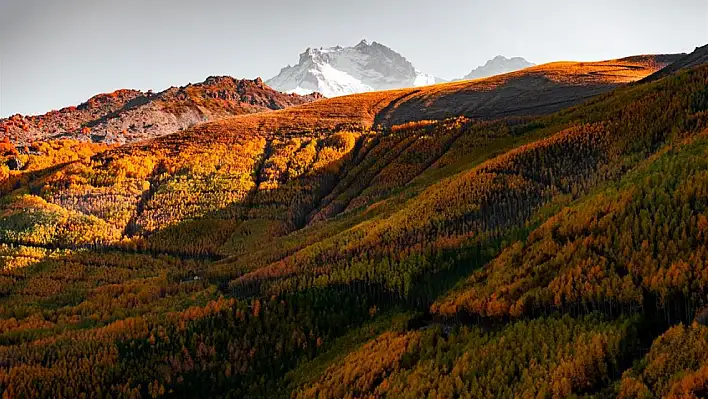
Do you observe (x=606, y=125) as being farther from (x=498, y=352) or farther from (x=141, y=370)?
(x=141, y=370)

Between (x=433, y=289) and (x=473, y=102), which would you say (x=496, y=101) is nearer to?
(x=473, y=102)

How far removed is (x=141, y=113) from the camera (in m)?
141

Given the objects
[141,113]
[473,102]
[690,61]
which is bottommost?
[690,61]

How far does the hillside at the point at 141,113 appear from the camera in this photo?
130 m

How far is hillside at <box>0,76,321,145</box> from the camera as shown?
130500 millimetres

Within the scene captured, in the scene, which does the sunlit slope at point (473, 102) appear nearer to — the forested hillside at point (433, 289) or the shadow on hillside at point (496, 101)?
the shadow on hillside at point (496, 101)

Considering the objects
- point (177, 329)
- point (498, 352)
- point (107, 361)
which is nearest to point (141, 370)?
point (107, 361)

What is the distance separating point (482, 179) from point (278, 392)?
19.5m

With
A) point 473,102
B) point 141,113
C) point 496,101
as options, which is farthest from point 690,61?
point 141,113

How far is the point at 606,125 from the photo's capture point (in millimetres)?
30859

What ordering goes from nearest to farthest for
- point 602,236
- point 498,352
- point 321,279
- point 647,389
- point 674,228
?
1. point 647,389
2. point 498,352
3. point 674,228
4. point 602,236
5. point 321,279

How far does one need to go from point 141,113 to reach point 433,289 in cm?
14361

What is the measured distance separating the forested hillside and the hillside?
9220 cm

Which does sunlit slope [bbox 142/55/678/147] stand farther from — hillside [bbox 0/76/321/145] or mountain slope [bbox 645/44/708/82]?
hillside [bbox 0/76/321/145]
